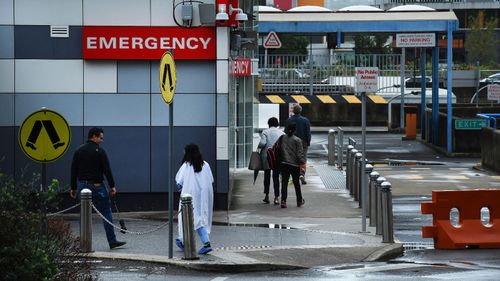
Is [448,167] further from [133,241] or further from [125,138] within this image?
[133,241]

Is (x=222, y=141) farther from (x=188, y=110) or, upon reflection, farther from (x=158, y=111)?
(x=158, y=111)

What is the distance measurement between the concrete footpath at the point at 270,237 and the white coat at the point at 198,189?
1.63ft

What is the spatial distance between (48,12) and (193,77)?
2755mm

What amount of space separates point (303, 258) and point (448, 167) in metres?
16.9

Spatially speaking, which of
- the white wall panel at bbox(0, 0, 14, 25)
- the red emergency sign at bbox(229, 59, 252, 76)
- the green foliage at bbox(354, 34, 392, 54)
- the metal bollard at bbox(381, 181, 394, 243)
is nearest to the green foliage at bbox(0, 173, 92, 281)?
the metal bollard at bbox(381, 181, 394, 243)

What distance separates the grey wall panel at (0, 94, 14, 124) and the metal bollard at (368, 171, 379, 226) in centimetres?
637

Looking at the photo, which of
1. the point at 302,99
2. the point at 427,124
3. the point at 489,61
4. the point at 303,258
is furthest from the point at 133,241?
the point at 489,61

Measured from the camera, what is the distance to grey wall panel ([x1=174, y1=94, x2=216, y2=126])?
68.8 ft

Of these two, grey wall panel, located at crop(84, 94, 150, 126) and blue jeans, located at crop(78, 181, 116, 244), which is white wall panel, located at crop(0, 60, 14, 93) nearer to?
grey wall panel, located at crop(84, 94, 150, 126)

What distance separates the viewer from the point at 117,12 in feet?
68.1

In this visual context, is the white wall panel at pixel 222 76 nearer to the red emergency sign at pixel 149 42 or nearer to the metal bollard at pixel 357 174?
the red emergency sign at pixel 149 42

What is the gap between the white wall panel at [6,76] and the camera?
20.7 m

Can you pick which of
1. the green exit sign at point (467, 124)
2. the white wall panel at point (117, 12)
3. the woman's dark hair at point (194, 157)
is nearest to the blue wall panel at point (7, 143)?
the white wall panel at point (117, 12)

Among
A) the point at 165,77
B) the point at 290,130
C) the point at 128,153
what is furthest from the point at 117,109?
the point at 165,77
